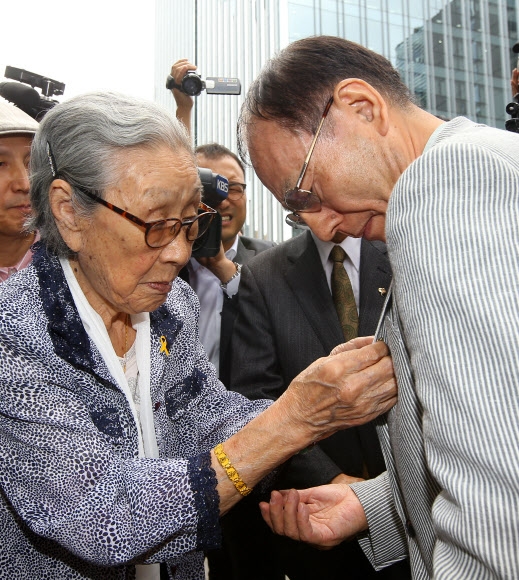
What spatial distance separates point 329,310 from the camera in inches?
85.0

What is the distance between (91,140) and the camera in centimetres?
144

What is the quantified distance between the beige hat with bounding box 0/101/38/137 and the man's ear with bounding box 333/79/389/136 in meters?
1.33

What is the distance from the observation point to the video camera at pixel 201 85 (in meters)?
3.09

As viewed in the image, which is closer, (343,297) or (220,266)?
(343,297)

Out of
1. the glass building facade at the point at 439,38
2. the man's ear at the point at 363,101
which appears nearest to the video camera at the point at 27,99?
the man's ear at the point at 363,101

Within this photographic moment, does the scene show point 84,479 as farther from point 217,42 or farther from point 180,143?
point 217,42

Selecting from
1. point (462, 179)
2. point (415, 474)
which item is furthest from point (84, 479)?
point (462, 179)

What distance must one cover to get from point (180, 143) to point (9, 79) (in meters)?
1.67

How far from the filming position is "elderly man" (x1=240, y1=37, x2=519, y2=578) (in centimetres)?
72

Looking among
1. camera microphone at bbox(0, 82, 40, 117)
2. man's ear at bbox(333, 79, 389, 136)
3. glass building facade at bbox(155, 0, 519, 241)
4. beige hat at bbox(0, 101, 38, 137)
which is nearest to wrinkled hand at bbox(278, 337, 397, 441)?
man's ear at bbox(333, 79, 389, 136)

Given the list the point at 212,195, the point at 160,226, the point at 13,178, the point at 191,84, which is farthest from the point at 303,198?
the point at 191,84

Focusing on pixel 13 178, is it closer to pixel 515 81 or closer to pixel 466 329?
A: pixel 466 329

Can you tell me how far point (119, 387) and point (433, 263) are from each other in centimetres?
94

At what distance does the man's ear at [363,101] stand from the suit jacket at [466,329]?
344mm
